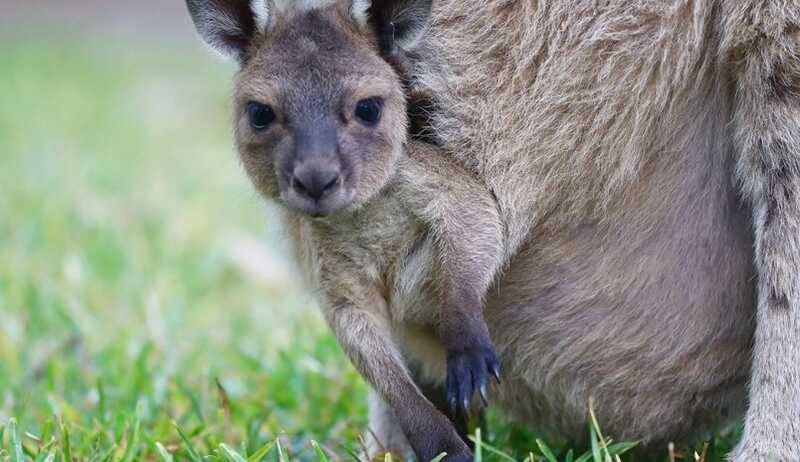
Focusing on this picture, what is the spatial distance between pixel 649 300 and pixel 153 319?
2.62 meters

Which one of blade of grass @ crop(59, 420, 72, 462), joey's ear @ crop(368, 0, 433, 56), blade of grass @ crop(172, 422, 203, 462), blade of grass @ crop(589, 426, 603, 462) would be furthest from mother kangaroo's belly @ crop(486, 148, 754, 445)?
blade of grass @ crop(59, 420, 72, 462)

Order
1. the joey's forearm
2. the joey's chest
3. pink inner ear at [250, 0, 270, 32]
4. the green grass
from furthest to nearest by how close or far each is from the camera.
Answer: the green grass < pink inner ear at [250, 0, 270, 32] < the joey's chest < the joey's forearm

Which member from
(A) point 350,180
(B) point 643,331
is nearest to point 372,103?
(A) point 350,180

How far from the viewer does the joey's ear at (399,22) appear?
307 cm

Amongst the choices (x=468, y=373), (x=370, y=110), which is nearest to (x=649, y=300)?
(x=468, y=373)

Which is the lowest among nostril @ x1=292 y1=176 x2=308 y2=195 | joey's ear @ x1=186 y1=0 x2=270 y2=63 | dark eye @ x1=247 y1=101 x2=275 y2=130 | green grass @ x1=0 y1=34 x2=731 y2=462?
green grass @ x1=0 y1=34 x2=731 y2=462

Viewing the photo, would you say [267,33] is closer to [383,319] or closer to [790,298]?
[383,319]

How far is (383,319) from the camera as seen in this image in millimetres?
3080

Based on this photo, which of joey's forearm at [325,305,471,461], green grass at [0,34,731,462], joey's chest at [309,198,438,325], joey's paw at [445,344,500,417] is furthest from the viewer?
green grass at [0,34,731,462]

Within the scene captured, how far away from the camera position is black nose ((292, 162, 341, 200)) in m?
2.90

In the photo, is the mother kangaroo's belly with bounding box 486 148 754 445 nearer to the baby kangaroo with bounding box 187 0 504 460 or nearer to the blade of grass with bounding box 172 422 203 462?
the baby kangaroo with bounding box 187 0 504 460

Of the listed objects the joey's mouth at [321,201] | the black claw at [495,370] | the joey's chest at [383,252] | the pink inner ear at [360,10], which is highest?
the pink inner ear at [360,10]

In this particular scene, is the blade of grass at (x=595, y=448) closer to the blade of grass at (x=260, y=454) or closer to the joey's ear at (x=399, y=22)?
the blade of grass at (x=260, y=454)

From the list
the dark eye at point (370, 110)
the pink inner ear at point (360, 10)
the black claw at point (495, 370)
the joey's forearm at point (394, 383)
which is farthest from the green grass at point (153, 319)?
the pink inner ear at point (360, 10)
